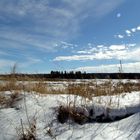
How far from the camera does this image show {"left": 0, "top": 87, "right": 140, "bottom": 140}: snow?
430 centimetres

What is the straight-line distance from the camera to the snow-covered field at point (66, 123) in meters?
4.32

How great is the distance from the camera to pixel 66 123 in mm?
4688

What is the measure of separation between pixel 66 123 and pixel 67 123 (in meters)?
0.02

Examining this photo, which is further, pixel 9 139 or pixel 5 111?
pixel 5 111

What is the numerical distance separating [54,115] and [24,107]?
0.60 metres

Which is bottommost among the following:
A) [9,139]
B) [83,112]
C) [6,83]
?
[9,139]

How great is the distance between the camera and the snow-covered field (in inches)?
170

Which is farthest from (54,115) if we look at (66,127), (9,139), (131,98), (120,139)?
(131,98)

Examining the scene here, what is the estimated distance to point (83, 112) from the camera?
4.84 metres

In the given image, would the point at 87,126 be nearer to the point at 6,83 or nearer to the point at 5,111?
the point at 5,111

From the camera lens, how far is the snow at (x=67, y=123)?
169 inches

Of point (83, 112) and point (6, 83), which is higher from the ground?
point (6, 83)

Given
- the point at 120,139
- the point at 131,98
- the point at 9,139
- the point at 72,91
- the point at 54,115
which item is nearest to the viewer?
the point at 120,139

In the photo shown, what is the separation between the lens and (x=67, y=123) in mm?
4684
